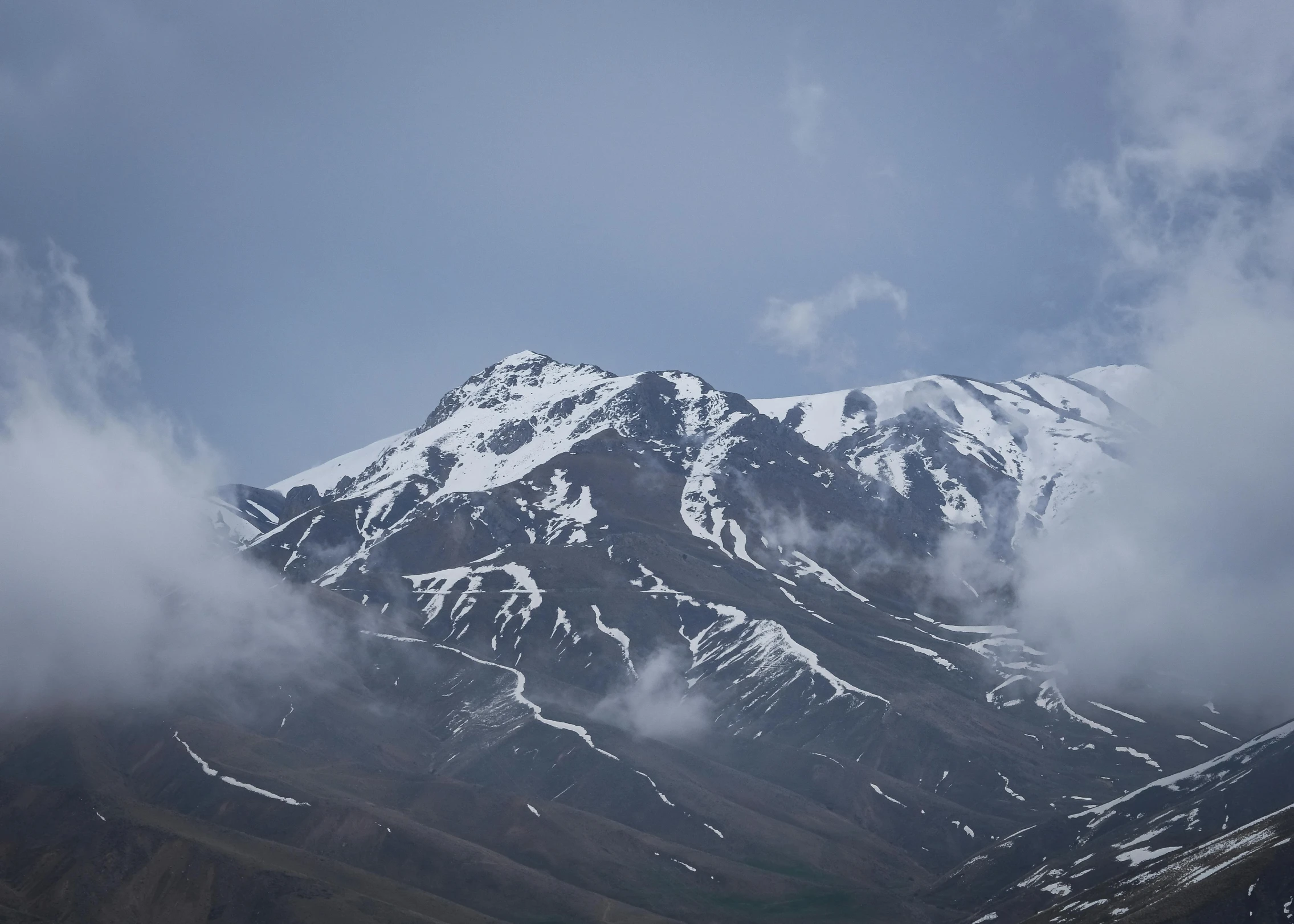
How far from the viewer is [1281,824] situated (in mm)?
181000

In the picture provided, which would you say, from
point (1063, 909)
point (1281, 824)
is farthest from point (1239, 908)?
point (1063, 909)

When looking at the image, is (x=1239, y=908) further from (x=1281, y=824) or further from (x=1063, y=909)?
(x=1063, y=909)

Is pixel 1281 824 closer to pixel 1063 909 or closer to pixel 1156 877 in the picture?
pixel 1156 877

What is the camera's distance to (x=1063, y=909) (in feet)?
650

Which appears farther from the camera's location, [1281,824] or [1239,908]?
[1281,824]

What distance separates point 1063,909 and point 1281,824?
33.2 m

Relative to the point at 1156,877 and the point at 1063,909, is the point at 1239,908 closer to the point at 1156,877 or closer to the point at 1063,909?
the point at 1156,877

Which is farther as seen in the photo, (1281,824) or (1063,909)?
(1063,909)

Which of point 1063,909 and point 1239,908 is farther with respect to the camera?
point 1063,909

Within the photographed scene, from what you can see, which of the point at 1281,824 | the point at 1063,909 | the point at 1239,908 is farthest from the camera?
the point at 1063,909

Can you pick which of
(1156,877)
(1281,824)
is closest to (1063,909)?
(1156,877)

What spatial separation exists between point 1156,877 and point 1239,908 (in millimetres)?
25944

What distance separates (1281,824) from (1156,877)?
17.8m

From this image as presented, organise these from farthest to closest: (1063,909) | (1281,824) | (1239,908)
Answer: (1063,909) → (1281,824) → (1239,908)
